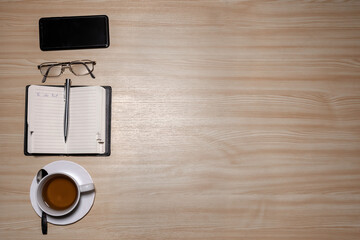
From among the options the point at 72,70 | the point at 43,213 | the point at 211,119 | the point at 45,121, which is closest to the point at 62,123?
the point at 45,121

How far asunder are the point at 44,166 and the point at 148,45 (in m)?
0.54

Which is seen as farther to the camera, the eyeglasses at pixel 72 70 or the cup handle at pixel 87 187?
the eyeglasses at pixel 72 70

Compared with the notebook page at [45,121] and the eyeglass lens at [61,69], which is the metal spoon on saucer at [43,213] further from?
the eyeglass lens at [61,69]

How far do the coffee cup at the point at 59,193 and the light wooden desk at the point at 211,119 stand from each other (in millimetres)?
81

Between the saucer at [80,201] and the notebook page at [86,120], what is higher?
the notebook page at [86,120]

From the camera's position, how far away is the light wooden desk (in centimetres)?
102

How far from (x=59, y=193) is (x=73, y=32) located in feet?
1.80

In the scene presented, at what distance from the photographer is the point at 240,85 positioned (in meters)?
1.05

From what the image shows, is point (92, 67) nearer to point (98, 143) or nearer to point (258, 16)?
point (98, 143)

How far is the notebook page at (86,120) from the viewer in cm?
101

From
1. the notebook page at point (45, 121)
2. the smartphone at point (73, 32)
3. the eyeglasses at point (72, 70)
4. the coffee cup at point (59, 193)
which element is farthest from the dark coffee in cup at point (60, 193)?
the smartphone at point (73, 32)

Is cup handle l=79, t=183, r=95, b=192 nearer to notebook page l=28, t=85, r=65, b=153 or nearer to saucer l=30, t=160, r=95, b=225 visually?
saucer l=30, t=160, r=95, b=225

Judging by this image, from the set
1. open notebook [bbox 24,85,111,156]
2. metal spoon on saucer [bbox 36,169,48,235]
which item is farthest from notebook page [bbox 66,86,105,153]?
metal spoon on saucer [bbox 36,169,48,235]

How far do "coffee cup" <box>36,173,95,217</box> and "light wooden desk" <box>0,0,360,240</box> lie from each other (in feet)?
0.26
